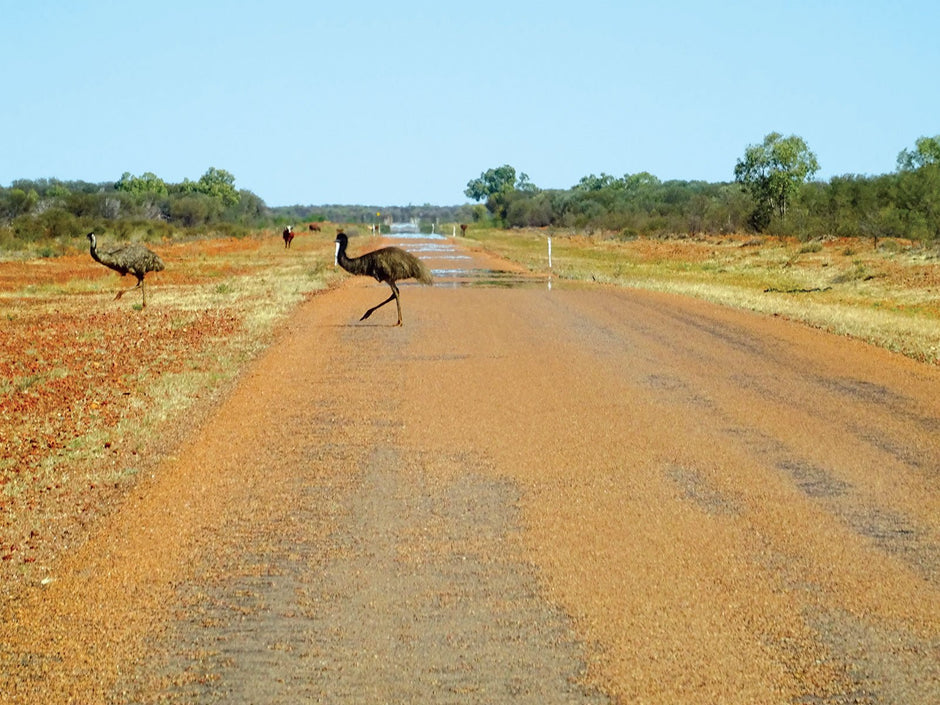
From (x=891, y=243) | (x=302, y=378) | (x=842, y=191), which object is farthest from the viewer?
(x=842, y=191)

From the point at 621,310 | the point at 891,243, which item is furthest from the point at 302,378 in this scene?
the point at 891,243

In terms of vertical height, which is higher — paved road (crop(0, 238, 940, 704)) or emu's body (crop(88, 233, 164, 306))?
emu's body (crop(88, 233, 164, 306))

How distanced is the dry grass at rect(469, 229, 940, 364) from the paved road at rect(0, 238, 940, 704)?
6561mm

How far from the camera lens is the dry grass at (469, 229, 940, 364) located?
768 inches

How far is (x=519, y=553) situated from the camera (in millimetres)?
6633

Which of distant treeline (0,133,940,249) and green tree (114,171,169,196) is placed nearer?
distant treeline (0,133,940,249)

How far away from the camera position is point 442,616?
5.65 meters

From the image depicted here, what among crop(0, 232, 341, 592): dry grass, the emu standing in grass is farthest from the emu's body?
the emu standing in grass

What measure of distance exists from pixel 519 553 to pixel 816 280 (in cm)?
2941

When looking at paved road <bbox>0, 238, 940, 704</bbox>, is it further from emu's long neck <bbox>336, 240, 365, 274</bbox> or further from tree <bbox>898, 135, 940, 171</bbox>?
tree <bbox>898, 135, 940, 171</bbox>

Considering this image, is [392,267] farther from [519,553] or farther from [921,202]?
[921,202]

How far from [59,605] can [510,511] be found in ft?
9.18

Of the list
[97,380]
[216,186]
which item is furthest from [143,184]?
[97,380]

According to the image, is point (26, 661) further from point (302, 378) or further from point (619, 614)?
point (302, 378)
